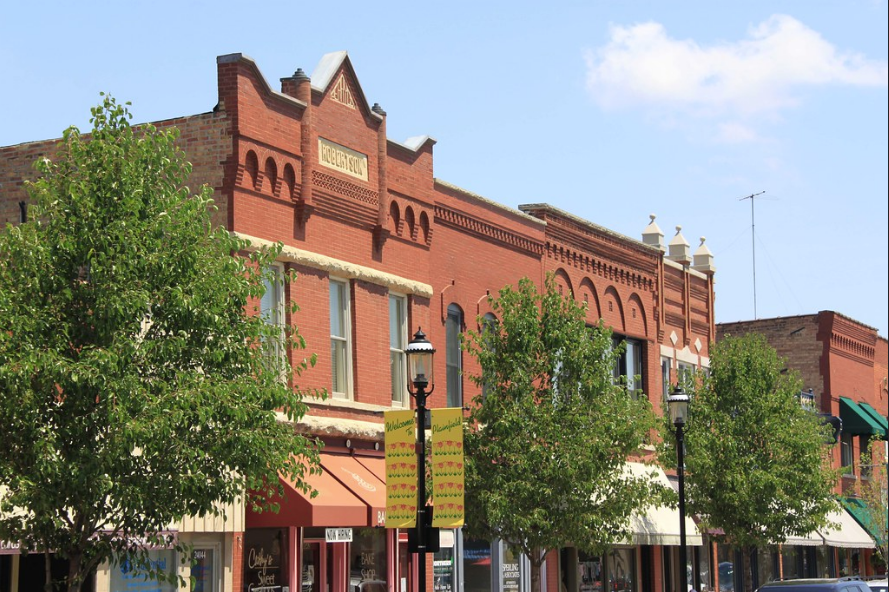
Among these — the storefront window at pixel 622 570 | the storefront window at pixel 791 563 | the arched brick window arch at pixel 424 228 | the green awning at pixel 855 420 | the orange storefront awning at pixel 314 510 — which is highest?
the arched brick window arch at pixel 424 228

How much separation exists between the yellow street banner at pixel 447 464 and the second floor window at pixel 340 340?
4289 mm

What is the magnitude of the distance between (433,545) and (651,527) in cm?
1491

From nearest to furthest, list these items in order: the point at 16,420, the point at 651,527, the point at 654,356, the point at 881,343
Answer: the point at 16,420, the point at 651,527, the point at 654,356, the point at 881,343

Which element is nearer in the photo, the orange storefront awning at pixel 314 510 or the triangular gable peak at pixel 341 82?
the orange storefront awning at pixel 314 510

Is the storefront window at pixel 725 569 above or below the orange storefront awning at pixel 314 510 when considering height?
below

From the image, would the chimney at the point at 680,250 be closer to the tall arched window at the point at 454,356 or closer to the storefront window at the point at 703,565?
the storefront window at the point at 703,565

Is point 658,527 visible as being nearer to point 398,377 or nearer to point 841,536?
point 398,377

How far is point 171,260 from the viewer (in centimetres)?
1600

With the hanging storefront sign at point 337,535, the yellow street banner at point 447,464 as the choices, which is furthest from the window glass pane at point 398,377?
the yellow street banner at point 447,464

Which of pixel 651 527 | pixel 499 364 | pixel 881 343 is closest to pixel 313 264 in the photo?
pixel 499 364

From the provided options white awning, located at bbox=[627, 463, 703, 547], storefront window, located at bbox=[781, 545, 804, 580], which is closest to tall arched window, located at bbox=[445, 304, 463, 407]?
white awning, located at bbox=[627, 463, 703, 547]

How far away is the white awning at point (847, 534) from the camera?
44375mm

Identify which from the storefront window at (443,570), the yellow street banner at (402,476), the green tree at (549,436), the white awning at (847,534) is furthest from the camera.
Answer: the white awning at (847,534)

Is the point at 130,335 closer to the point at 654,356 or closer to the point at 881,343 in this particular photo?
the point at 654,356
